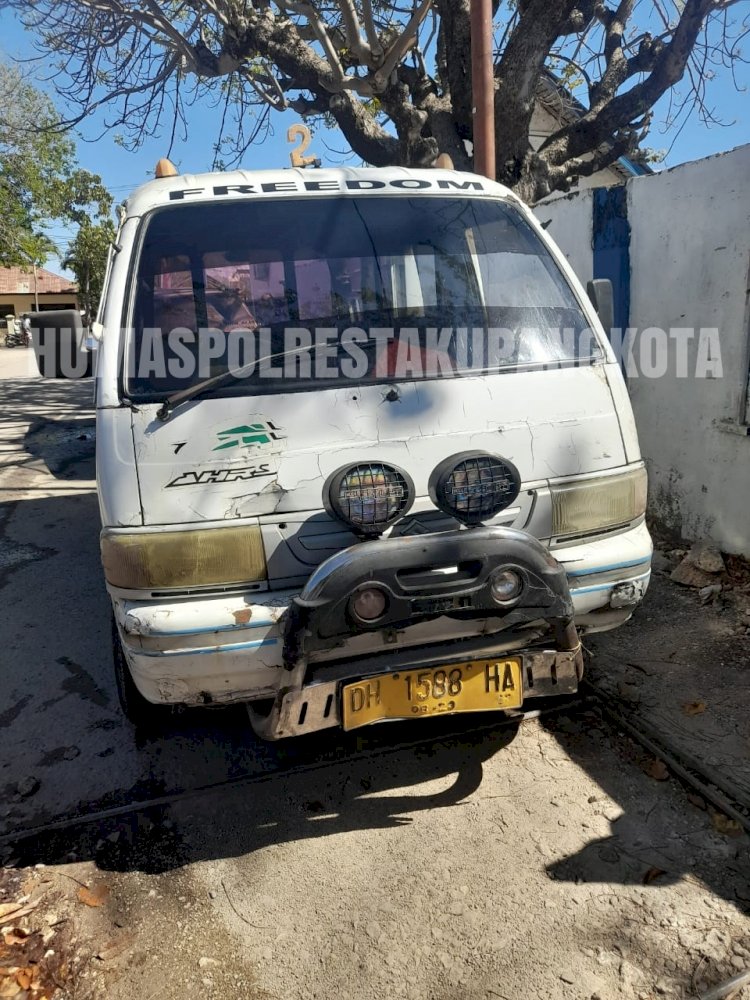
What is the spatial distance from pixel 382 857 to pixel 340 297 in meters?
2.01

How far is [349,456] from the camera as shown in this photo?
2.34 m

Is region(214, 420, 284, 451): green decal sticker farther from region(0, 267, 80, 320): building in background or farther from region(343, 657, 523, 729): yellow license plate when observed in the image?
region(0, 267, 80, 320): building in background

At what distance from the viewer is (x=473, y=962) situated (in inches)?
80.1

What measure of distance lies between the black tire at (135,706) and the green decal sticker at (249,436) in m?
1.17

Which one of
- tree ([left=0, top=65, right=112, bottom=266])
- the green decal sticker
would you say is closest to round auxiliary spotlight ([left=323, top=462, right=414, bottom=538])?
the green decal sticker

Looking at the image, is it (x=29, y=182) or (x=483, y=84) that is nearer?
(x=483, y=84)

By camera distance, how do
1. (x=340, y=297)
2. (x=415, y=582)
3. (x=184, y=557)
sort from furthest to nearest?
(x=340, y=297) < (x=184, y=557) < (x=415, y=582)

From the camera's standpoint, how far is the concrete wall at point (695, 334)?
4266mm

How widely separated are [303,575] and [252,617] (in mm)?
211

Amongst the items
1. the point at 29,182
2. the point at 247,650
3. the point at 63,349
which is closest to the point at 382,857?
the point at 247,650

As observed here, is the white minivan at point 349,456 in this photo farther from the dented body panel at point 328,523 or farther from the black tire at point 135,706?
the black tire at point 135,706

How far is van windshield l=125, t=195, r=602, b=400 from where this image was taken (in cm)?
249

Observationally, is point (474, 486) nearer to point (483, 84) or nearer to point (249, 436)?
point (249, 436)

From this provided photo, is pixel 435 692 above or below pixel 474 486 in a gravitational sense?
below
